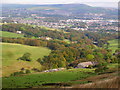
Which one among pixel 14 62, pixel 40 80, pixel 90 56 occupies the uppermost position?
pixel 40 80

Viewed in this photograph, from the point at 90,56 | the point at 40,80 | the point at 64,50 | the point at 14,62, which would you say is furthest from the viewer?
the point at 64,50

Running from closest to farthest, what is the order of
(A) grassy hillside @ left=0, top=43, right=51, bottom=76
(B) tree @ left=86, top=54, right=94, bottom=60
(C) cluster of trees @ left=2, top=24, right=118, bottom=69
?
(A) grassy hillside @ left=0, top=43, right=51, bottom=76
(C) cluster of trees @ left=2, top=24, right=118, bottom=69
(B) tree @ left=86, top=54, right=94, bottom=60

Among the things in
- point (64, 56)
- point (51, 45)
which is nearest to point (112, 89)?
point (64, 56)

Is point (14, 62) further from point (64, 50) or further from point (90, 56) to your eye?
point (64, 50)

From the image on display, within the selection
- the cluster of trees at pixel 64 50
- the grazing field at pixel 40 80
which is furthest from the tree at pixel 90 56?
the grazing field at pixel 40 80

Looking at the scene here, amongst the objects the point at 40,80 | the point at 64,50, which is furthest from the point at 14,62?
the point at 40,80

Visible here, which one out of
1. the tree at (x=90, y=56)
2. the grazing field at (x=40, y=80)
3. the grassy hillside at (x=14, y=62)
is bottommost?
the tree at (x=90, y=56)

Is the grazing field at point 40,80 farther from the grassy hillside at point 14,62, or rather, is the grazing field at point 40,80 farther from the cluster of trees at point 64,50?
the grassy hillside at point 14,62

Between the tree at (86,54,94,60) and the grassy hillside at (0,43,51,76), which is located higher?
the grassy hillside at (0,43,51,76)

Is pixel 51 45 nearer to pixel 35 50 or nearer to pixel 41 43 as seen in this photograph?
pixel 41 43

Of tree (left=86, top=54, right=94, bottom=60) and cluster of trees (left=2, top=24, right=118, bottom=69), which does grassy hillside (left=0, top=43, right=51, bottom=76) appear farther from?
tree (left=86, top=54, right=94, bottom=60)

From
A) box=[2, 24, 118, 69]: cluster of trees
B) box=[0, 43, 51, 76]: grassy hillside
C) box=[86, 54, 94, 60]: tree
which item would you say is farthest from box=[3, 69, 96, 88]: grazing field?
box=[86, 54, 94, 60]: tree
